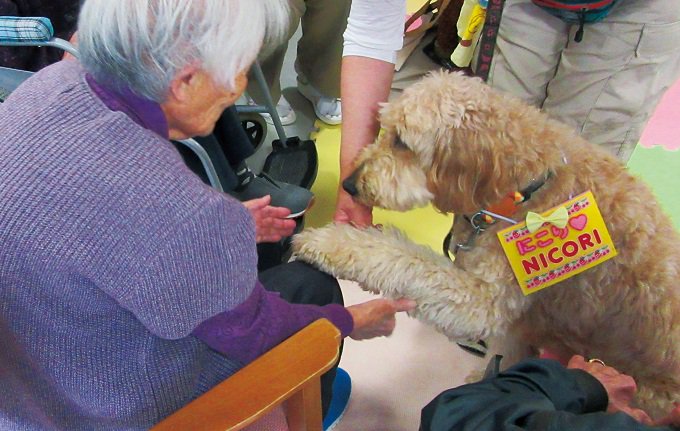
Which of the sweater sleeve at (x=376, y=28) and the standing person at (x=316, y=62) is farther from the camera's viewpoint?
the standing person at (x=316, y=62)

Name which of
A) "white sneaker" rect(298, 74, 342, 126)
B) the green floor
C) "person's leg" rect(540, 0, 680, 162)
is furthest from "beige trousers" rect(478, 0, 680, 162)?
"white sneaker" rect(298, 74, 342, 126)

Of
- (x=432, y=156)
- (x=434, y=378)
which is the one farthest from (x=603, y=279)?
(x=434, y=378)

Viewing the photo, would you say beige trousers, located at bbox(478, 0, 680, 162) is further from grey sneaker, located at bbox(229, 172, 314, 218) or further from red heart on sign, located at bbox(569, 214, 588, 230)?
grey sneaker, located at bbox(229, 172, 314, 218)

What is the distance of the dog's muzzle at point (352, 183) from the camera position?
1382 mm

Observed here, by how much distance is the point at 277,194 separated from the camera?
1.88 metres

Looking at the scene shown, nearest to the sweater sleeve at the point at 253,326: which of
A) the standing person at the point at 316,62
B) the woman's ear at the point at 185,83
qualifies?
the woman's ear at the point at 185,83

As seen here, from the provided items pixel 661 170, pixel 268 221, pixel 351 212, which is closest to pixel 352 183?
pixel 351 212

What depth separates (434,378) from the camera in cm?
176

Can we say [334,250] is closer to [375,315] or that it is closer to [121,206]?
[375,315]

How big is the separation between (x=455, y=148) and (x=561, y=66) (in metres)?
0.64

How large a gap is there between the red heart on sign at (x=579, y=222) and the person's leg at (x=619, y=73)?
604 mm

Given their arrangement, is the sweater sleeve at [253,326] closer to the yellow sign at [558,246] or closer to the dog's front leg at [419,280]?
the dog's front leg at [419,280]

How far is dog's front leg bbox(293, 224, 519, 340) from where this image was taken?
1.31m

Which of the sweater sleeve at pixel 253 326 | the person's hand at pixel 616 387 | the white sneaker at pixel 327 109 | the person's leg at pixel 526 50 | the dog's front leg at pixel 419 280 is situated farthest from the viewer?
the white sneaker at pixel 327 109
